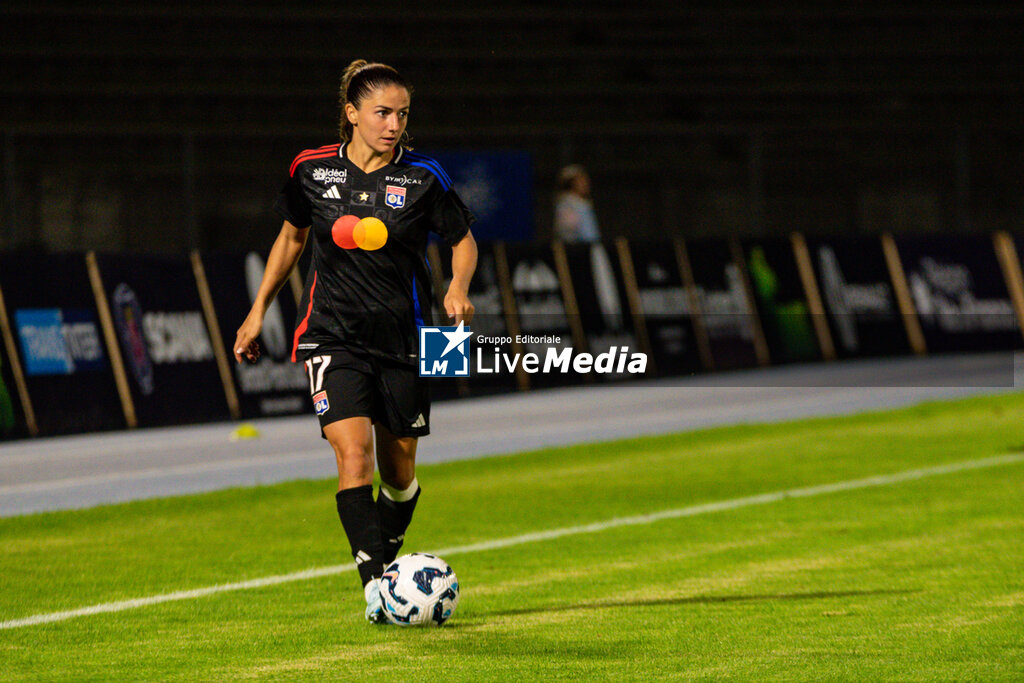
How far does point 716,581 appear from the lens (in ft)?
25.3

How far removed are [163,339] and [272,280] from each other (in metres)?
8.53

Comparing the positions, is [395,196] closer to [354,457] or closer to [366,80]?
[366,80]

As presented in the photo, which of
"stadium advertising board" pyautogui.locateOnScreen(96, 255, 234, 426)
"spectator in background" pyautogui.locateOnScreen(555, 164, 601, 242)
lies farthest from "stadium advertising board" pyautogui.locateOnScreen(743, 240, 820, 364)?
"stadium advertising board" pyautogui.locateOnScreen(96, 255, 234, 426)

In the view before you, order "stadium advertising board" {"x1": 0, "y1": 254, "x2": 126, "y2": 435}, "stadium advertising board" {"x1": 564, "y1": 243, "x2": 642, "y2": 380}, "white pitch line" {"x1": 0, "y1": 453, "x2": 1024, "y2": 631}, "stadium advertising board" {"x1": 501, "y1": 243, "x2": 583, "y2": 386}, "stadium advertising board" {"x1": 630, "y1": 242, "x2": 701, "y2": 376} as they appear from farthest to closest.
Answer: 1. "stadium advertising board" {"x1": 630, "y1": 242, "x2": 701, "y2": 376}
2. "stadium advertising board" {"x1": 564, "y1": 243, "x2": 642, "y2": 380}
3. "stadium advertising board" {"x1": 501, "y1": 243, "x2": 583, "y2": 386}
4. "stadium advertising board" {"x1": 0, "y1": 254, "x2": 126, "y2": 435}
5. "white pitch line" {"x1": 0, "y1": 453, "x2": 1024, "y2": 631}

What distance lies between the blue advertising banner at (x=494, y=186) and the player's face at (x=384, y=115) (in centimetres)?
1906

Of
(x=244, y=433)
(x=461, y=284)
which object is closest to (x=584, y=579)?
A: (x=461, y=284)

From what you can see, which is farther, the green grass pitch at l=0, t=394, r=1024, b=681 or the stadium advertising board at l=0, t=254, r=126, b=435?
the stadium advertising board at l=0, t=254, r=126, b=435

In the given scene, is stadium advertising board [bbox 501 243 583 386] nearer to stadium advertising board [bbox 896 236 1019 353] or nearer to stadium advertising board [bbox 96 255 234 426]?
stadium advertising board [bbox 96 255 234 426]

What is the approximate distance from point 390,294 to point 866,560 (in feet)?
10.5

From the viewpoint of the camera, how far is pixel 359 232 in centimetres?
630

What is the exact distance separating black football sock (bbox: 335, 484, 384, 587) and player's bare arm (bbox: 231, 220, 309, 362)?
676 millimetres

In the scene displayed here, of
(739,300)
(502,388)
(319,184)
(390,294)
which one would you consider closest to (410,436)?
(390,294)

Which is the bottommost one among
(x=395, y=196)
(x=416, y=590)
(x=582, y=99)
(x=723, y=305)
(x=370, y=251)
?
(x=723, y=305)

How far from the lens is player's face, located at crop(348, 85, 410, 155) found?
245 inches
